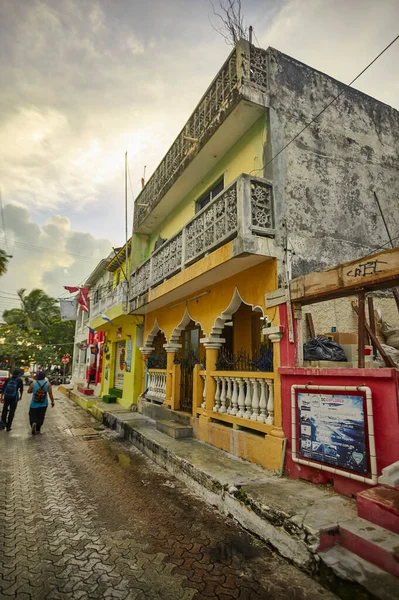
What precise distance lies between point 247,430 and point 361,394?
2.94 meters

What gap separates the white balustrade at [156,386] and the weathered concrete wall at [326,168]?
6245mm

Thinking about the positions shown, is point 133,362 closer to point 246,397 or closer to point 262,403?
point 246,397

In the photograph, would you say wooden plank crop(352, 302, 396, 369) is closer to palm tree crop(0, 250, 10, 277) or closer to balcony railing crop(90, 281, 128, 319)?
balcony railing crop(90, 281, 128, 319)

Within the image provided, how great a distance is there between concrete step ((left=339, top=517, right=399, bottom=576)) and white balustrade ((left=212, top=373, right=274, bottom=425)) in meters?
2.40

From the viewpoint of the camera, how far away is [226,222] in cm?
618

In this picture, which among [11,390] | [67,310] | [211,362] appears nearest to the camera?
[211,362]

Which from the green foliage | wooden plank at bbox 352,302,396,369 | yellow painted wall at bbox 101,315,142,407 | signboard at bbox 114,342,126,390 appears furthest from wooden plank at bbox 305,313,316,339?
the green foliage

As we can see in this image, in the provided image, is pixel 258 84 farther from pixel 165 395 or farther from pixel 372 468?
pixel 165 395

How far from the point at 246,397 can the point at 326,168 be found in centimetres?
488

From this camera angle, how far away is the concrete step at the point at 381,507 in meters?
2.91

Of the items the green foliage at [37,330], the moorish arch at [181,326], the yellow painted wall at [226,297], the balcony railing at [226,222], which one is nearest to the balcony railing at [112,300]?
the yellow painted wall at [226,297]

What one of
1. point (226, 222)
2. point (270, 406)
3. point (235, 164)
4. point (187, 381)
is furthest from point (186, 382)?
point (235, 164)

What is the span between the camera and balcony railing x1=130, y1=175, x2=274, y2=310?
18.8 feet

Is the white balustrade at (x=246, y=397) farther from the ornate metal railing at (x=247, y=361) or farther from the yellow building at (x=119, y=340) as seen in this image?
the yellow building at (x=119, y=340)
